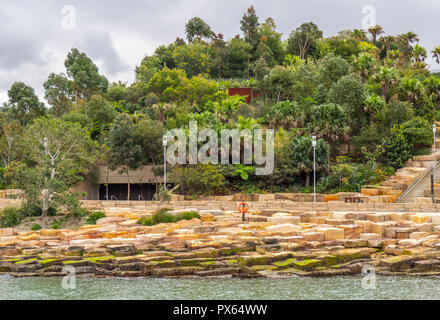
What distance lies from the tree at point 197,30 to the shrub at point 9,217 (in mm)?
61012

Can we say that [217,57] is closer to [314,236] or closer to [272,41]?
[272,41]

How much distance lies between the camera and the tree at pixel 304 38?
242 feet

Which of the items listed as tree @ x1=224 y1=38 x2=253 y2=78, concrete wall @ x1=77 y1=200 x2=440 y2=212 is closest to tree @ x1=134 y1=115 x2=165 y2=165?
concrete wall @ x1=77 y1=200 x2=440 y2=212

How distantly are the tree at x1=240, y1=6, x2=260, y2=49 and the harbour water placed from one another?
6249 cm

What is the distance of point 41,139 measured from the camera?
33.0 metres

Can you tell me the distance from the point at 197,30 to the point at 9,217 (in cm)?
6244

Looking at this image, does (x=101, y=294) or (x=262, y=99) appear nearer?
(x=101, y=294)

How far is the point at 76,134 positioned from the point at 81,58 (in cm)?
3120

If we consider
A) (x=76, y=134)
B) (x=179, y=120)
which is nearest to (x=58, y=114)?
(x=179, y=120)

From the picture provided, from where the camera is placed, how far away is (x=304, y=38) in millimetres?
74312

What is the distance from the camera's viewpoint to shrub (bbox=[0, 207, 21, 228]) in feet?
92.2

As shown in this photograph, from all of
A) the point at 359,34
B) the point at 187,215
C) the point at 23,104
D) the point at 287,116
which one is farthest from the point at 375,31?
the point at 187,215

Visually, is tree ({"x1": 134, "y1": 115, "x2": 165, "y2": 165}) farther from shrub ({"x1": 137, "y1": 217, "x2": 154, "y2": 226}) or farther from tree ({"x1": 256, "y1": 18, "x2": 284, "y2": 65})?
tree ({"x1": 256, "y1": 18, "x2": 284, "y2": 65})

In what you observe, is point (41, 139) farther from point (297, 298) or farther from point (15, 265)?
point (297, 298)
